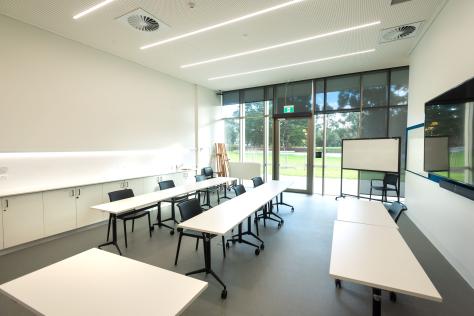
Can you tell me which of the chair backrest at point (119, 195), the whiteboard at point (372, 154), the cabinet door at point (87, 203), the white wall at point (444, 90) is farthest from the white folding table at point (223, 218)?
the whiteboard at point (372, 154)

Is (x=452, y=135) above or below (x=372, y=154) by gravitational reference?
above

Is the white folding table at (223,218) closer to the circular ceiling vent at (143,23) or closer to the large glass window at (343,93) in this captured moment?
the circular ceiling vent at (143,23)

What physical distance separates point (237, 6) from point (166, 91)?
3.72 meters

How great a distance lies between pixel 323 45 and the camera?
454 centimetres

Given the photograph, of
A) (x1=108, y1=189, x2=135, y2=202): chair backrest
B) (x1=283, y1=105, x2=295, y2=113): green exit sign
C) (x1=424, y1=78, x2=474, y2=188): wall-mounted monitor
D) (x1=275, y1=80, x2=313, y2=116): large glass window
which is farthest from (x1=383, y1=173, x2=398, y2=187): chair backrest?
(x1=108, y1=189, x2=135, y2=202): chair backrest

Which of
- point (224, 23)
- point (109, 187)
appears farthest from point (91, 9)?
point (109, 187)

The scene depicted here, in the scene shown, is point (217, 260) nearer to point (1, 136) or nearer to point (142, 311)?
point (142, 311)

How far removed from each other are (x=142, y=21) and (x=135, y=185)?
10.7 feet

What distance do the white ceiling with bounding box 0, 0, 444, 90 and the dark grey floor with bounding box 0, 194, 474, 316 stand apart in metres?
3.56

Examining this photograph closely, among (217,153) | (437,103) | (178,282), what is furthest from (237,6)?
(217,153)

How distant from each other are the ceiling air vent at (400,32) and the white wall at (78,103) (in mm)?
5157

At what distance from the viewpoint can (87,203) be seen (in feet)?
14.0

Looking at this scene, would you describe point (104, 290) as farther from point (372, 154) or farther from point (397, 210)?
point (372, 154)

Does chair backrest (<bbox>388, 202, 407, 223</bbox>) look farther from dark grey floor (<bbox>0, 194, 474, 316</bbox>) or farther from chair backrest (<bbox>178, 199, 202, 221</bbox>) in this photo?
chair backrest (<bbox>178, 199, 202, 221</bbox>)
